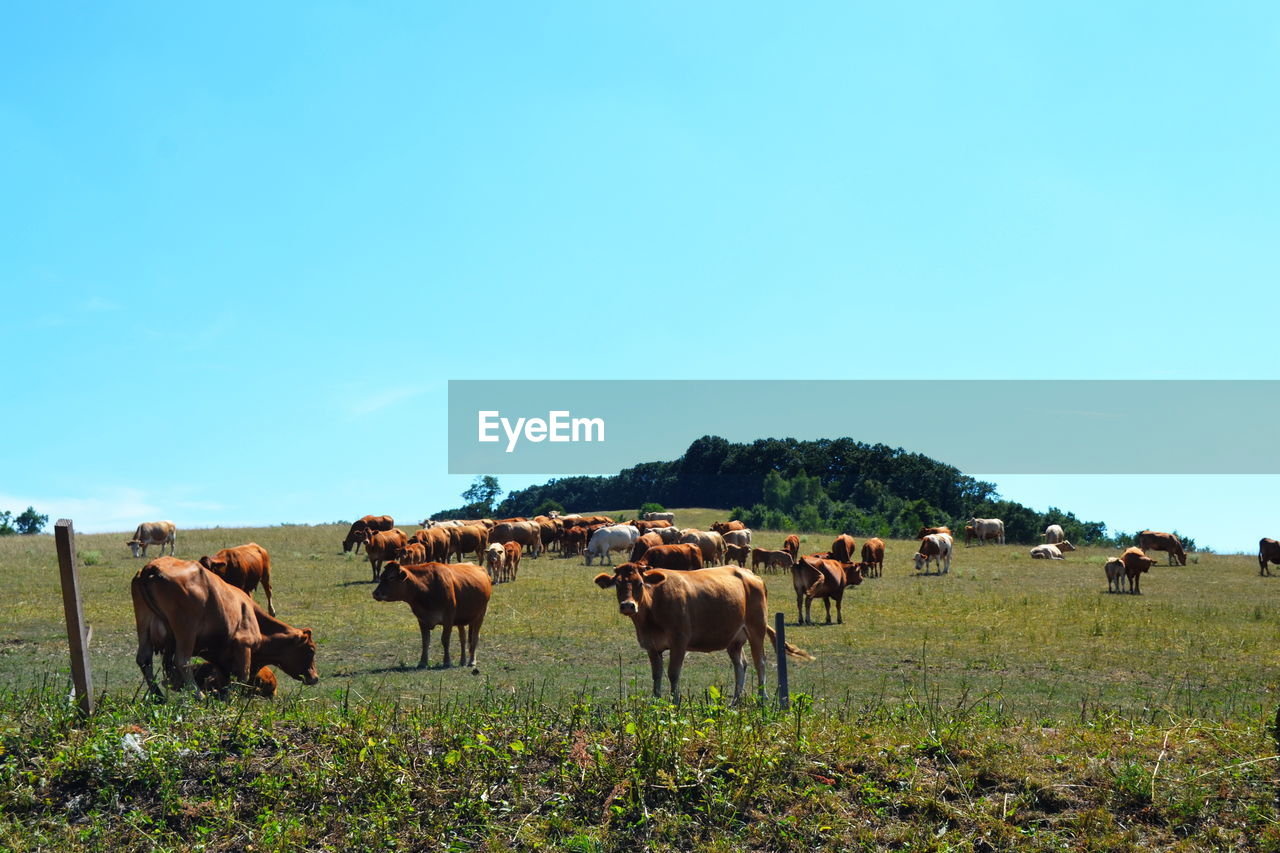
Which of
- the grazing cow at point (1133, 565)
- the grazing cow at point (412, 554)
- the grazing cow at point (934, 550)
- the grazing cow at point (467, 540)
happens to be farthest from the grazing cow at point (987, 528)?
the grazing cow at point (412, 554)

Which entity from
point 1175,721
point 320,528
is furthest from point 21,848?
point 320,528

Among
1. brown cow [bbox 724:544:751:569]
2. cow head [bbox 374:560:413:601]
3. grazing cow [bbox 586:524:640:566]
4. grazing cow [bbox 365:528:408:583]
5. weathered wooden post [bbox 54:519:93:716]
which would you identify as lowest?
brown cow [bbox 724:544:751:569]

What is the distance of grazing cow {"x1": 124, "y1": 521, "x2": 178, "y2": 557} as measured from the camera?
40125 mm

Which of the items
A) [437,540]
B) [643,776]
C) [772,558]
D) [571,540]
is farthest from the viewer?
[571,540]

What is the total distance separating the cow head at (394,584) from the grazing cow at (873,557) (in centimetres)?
2340

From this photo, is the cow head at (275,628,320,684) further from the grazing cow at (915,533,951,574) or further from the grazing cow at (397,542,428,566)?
the grazing cow at (915,533,951,574)

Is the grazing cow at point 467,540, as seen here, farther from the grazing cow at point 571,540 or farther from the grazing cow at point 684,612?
the grazing cow at point 684,612

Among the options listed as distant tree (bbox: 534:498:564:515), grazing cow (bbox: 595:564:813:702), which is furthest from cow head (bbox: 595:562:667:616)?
distant tree (bbox: 534:498:564:515)

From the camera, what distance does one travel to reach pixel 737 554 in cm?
4081

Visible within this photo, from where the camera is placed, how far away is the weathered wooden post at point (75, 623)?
883 cm

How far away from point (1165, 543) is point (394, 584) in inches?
1657

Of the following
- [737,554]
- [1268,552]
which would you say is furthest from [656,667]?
[1268,552]

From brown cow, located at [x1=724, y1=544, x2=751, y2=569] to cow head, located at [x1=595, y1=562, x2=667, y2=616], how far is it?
26716 mm

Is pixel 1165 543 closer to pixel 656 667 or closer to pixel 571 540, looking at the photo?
pixel 571 540
